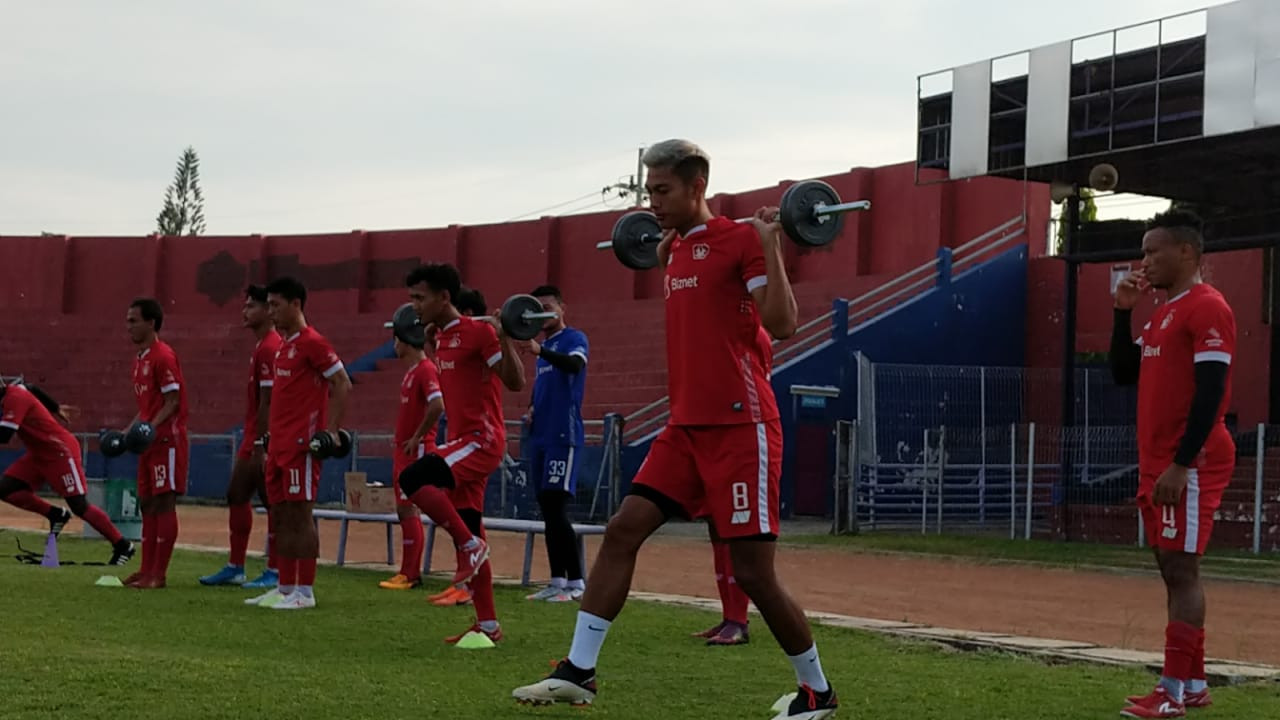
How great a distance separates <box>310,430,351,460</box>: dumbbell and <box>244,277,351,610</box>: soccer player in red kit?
5 cm

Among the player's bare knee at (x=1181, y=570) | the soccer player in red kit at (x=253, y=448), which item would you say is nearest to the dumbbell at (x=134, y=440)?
the soccer player in red kit at (x=253, y=448)

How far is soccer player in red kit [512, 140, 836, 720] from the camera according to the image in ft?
18.3

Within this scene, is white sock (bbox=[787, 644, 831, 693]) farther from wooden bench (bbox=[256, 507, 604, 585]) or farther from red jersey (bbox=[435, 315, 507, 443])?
wooden bench (bbox=[256, 507, 604, 585])

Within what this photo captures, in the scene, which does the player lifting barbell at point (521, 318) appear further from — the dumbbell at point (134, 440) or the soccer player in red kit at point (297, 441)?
the dumbbell at point (134, 440)

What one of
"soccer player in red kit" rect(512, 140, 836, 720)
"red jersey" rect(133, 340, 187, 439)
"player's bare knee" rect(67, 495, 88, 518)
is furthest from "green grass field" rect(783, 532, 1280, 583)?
"soccer player in red kit" rect(512, 140, 836, 720)

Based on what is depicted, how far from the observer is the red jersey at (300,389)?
968cm

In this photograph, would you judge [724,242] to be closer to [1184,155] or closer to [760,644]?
[760,644]

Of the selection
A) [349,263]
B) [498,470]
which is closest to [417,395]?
[498,470]

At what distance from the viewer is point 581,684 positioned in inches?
220

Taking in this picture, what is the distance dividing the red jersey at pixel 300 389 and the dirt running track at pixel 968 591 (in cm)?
251

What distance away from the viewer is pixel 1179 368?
635 cm

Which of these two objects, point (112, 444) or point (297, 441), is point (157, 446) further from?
point (297, 441)

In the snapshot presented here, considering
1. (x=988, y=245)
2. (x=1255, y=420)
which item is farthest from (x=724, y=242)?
(x=988, y=245)

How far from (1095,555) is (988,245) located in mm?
11076
